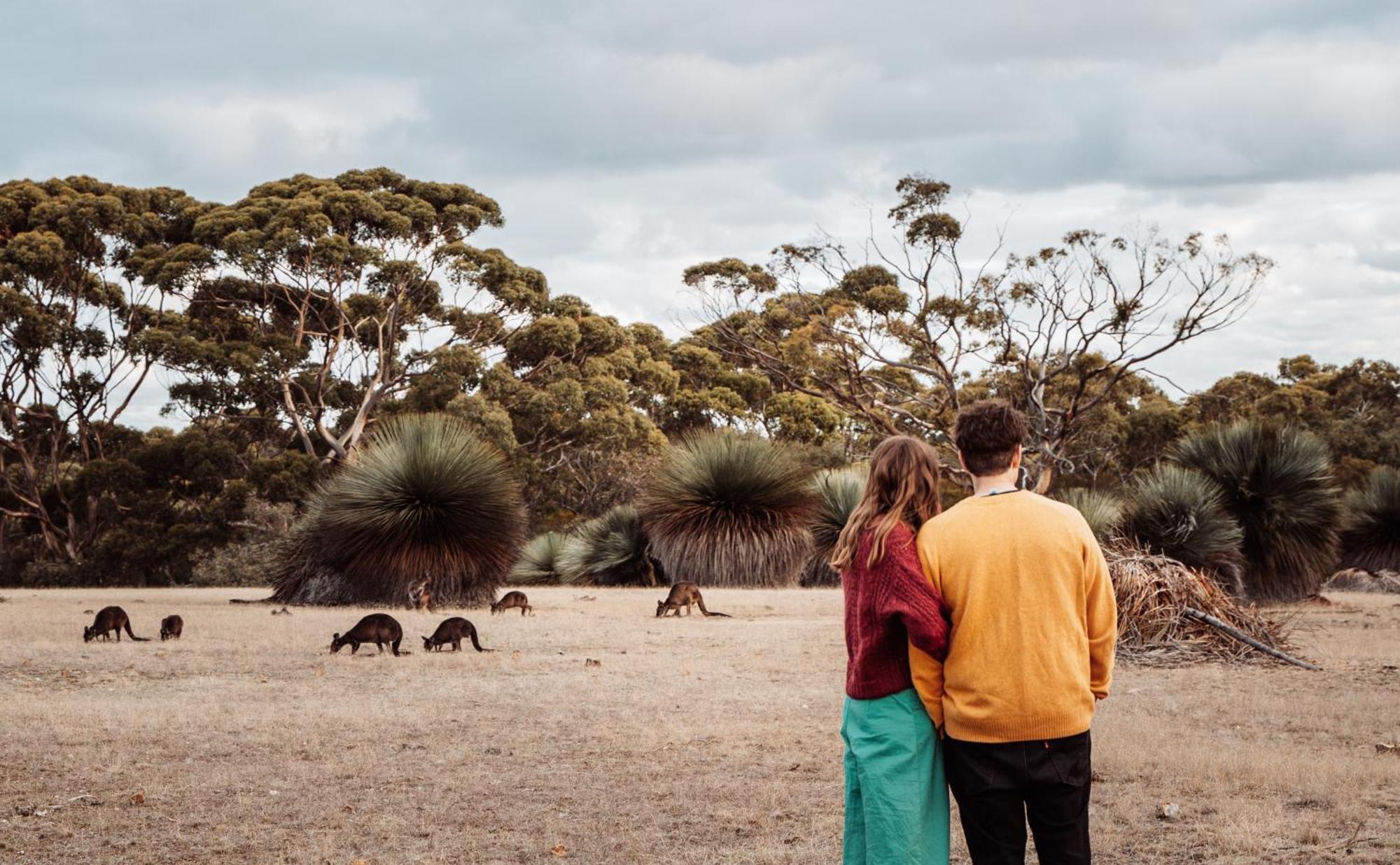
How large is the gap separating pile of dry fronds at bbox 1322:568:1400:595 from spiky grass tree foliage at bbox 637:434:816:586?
412 inches

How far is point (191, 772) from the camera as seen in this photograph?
669 cm

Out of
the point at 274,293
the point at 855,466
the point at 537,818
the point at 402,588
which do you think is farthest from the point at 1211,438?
the point at 274,293

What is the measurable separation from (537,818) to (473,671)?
5.42 metres

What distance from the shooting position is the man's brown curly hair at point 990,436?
3.60 m

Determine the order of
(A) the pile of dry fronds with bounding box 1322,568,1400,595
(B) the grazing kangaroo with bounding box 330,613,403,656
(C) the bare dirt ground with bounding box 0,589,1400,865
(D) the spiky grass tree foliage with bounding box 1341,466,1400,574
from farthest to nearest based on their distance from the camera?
(D) the spiky grass tree foliage with bounding box 1341,466,1400,574 < (A) the pile of dry fronds with bounding box 1322,568,1400,595 < (B) the grazing kangaroo with bounding box 330,613,403,656 < (C) the bare dirt ground with bounding box 0,589,1400,865

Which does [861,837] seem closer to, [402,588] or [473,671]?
[473,671]

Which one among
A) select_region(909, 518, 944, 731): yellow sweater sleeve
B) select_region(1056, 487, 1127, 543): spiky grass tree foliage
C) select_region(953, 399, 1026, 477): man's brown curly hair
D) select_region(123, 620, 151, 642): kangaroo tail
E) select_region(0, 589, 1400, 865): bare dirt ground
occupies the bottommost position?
select_region(0, 589, 1400, 865): bare dirt ground

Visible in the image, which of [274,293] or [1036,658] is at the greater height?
[274,293]

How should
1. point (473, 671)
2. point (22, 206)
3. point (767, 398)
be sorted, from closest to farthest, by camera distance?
point (473, 671) → point (22, 206) → point (767, 398)

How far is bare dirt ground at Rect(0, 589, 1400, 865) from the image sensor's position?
5.43m

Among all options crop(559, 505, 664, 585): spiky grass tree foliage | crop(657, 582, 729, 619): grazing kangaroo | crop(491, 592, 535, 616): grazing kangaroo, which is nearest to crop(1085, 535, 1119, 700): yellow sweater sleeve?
crop(657, 582, 729, 619): grazing kangaroo

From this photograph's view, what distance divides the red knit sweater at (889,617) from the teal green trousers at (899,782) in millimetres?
70

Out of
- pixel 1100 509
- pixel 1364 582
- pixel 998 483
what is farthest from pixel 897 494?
pixel 1364 582

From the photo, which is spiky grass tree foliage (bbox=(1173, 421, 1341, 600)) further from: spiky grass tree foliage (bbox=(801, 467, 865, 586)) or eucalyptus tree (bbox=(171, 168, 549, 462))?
eucalyptus tree (bbox=(171, 168, 549, 462))
